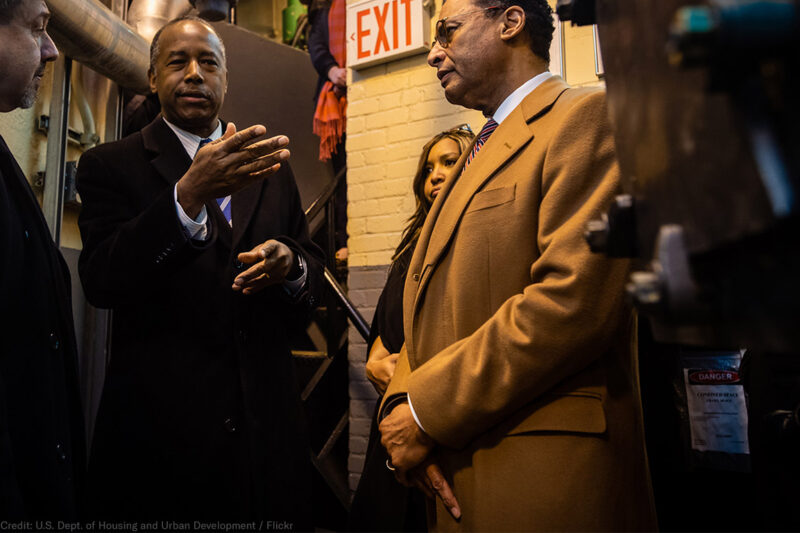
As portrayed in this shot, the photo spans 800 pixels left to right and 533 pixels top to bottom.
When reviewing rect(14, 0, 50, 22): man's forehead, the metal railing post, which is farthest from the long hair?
the metal railing post

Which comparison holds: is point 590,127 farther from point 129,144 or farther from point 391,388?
point 129,144

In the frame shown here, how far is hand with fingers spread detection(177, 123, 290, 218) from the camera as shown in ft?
4.37

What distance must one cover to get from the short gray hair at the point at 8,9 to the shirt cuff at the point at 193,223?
1.54 feet

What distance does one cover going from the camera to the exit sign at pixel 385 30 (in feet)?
9.57

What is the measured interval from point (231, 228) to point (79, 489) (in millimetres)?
717

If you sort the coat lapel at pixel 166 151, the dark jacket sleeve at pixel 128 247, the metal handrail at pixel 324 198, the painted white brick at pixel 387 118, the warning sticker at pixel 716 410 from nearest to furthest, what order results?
the dark jacket sleeve at pixel 128 247, the coat lapel at pixel 166 151, the warning sticker at pixel 716 410, the painted white brick at pixel 387 118, the metal handrail at pixel 324 198

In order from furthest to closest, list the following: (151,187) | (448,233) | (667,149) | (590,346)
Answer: (151,187) < (448,233) < (590,346) < (667,149)

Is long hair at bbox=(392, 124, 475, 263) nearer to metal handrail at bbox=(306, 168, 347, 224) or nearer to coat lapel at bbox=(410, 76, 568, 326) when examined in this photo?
coat lapel at bbox=(410, 76, 568, 326)

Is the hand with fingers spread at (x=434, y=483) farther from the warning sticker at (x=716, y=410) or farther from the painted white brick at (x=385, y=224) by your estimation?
the painted white brick at (x=385, y=224)

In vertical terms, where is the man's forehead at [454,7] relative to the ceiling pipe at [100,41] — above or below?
below

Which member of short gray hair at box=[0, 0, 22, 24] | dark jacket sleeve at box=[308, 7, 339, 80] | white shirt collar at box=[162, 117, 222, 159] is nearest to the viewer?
short gray hair at box=[0, 0, 22, 24]

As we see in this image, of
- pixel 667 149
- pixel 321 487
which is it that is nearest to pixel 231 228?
pixel 667 149

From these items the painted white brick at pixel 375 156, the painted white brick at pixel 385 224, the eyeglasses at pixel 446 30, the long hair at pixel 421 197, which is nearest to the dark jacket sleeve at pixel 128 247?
the eyeglasses at pixel 446 30

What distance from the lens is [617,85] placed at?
1.79 ft
